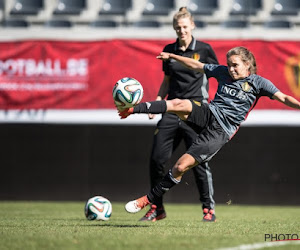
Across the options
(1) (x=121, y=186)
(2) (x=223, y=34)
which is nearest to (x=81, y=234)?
(1) (x=121, y=186)

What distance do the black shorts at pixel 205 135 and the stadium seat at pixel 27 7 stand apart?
8.69 m

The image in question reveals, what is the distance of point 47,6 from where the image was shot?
1461 centimetres

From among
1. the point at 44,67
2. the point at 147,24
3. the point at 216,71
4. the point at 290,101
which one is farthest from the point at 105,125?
the point at 290,101

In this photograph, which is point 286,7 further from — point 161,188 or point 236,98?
point 161,188

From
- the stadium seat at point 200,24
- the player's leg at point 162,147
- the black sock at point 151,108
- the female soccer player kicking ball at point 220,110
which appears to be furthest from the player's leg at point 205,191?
the stadium seat at point 200,24

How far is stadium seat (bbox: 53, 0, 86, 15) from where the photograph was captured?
14430 mm

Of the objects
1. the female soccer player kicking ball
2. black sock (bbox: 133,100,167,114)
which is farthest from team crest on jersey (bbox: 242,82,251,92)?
black sock (bbox: 133,100,167,114)

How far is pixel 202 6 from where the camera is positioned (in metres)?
14.4

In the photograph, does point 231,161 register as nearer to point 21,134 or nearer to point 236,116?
point 21,134

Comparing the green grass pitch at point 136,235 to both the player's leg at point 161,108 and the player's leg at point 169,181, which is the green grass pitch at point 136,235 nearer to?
the player's leg at point 169,181

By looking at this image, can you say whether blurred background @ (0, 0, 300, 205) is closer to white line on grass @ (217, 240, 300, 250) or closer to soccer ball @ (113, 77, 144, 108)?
soccer ball @ (113, 77, 144, 108)

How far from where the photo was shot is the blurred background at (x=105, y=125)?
1228 cm

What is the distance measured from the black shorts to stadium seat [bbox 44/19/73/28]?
817cm

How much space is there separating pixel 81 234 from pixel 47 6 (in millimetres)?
9717
